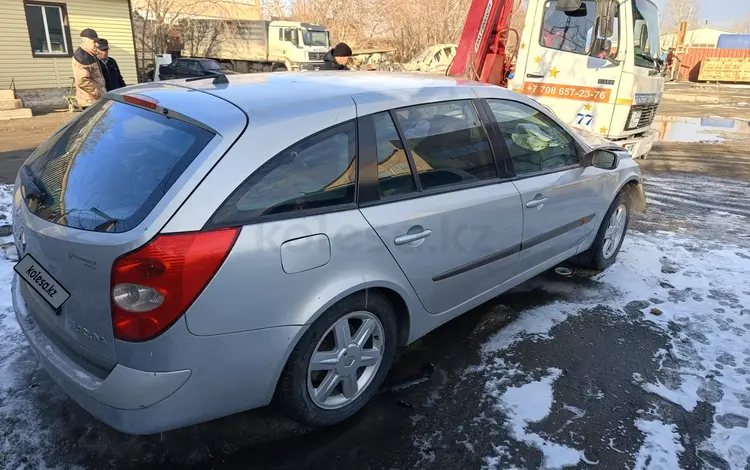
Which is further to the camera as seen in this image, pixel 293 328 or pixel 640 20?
pixel 640 20

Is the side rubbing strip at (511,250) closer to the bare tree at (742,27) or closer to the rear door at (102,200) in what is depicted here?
the rear door at (102,200)

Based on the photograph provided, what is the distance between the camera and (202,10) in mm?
29000

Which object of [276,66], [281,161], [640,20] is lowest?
[276,66]

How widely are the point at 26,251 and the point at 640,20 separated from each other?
7507 mm

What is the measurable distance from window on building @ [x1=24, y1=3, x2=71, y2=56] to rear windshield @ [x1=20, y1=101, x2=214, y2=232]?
17.4 m

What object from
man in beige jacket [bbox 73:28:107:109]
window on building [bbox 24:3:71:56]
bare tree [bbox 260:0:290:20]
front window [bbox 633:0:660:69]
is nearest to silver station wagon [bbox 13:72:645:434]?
man in beige jacket [bbox 73:28:107:109]

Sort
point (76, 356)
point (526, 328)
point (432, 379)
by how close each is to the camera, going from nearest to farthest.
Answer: point (76, 356) → point (432, 379) → point (526, 328)

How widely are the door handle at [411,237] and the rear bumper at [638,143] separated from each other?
17.0 ft

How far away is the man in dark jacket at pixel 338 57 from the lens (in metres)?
7.11

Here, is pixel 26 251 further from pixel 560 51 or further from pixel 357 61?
pixel 357 61

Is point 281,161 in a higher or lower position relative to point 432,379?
higher

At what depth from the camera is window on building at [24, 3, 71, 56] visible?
1650 cm

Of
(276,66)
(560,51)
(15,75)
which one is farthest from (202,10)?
(560,51)

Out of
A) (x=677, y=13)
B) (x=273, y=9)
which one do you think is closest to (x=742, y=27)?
(x=677, y=13)
